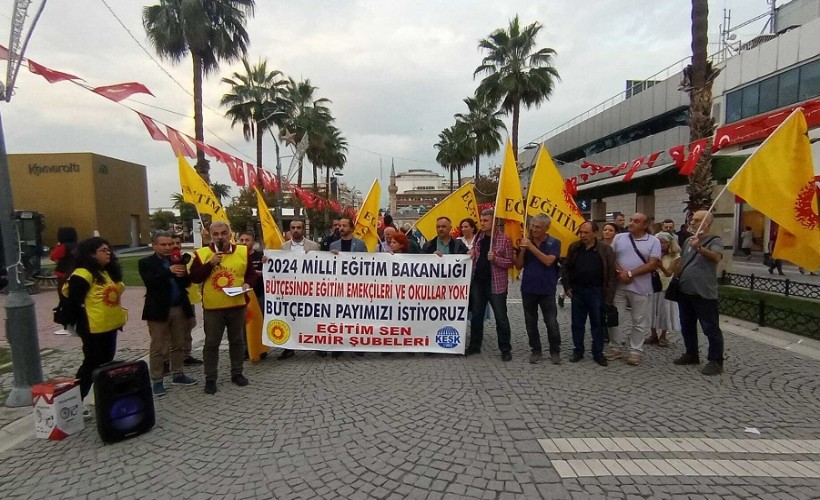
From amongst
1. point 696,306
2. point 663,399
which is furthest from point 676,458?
point 696,306

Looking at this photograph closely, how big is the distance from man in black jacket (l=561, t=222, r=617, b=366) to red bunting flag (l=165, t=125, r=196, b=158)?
5902mm

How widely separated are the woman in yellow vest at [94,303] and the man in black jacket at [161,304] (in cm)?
36

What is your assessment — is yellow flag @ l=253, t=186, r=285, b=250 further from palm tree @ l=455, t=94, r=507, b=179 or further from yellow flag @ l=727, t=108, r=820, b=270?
palm tree @ l=455, t=94, r=507, b=179

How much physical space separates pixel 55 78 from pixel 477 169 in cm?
3834

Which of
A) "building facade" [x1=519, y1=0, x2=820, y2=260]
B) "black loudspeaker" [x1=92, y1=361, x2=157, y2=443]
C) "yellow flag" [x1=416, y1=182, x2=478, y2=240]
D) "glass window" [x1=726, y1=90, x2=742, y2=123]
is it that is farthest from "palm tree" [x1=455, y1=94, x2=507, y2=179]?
"black loudspeaker" [x1=92, y1=361, x2=157, y2=443]

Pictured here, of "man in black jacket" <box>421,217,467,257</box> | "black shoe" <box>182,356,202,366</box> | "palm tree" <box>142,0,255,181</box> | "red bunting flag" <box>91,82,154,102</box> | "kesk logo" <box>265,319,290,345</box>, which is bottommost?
"black shoe" <box>182,356,202,366</box>

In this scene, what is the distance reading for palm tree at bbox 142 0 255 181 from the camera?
16156 millimetres

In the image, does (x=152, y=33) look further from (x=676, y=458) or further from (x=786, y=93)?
(x=786, y=93)

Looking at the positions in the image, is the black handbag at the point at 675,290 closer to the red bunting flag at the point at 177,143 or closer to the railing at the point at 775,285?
the railing at the point at 775,285

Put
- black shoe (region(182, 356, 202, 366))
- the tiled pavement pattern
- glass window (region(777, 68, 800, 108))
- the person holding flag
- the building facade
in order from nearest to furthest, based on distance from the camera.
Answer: the tiled pavement pattern < the person holding flag < black shoe (region(182, 356, 202, 366)) < the building facade < glass window (region(777, 68, 800, 108))

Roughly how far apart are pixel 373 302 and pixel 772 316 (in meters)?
6.86

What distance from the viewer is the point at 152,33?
653 inches

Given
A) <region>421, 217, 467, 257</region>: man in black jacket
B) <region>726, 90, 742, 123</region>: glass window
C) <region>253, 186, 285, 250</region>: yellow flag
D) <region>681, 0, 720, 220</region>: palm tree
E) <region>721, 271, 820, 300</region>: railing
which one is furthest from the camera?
<region>726, 90, 742, 123</region>: glass window

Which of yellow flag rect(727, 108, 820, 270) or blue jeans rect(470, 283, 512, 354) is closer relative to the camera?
yellow flag rect(727, 108, 820, 270)
